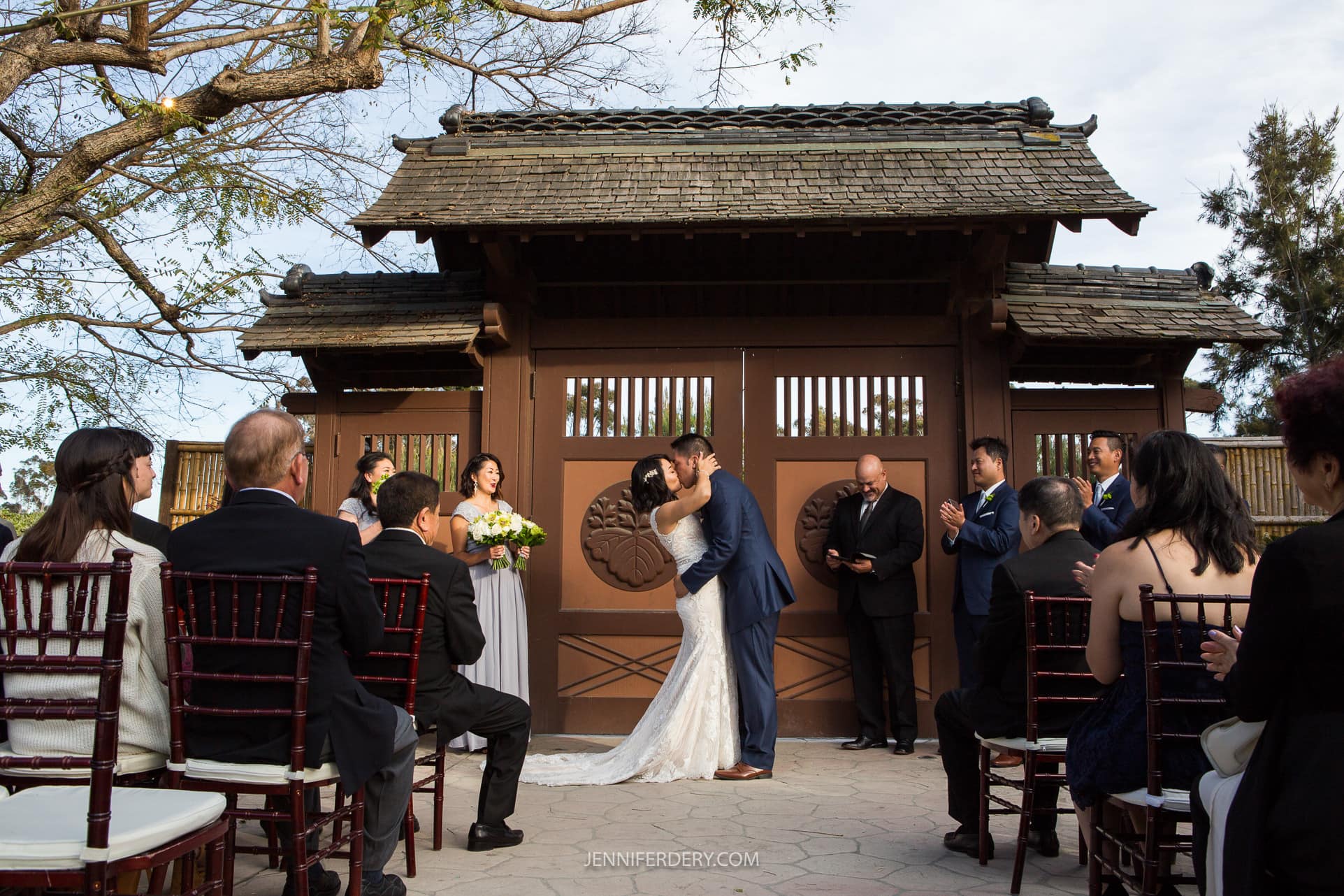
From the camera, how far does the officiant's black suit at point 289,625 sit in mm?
3248

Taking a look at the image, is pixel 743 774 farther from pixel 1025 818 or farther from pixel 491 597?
Result: pixel 1025 818

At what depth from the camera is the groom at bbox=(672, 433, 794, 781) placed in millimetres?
6332

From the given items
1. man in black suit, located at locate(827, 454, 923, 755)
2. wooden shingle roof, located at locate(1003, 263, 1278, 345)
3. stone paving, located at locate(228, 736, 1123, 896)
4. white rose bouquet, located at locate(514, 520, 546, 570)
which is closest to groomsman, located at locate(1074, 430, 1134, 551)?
wooden shingle roof, located at locate(1003, 263, 1278, 345)

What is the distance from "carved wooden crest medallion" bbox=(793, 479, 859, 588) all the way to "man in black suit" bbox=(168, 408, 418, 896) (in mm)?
4465

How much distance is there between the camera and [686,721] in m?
6.36

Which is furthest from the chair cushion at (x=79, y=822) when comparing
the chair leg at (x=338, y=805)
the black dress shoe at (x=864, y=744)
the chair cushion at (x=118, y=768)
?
the black dress shoe at (x=864, y=744)

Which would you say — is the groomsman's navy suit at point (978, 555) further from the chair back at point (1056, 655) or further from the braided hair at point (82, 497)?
the braided hair at point (82, 497)

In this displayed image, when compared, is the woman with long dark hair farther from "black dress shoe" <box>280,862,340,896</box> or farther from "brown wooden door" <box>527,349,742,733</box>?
"black dress shoe" <box>280,862,340,896</box>

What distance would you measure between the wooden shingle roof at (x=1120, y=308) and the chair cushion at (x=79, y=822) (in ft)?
19.2

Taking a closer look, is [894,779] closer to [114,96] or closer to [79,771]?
[79,771]

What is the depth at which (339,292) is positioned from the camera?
789cm

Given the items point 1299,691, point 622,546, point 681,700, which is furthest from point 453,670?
point 1299,691

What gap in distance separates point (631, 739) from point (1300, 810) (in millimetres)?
4709

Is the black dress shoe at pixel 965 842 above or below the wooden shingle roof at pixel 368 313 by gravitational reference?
below
